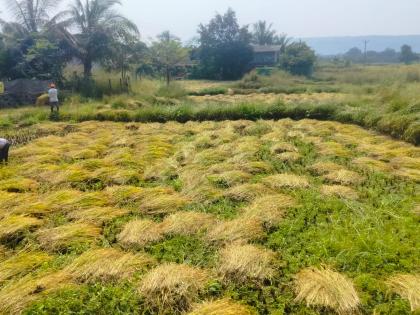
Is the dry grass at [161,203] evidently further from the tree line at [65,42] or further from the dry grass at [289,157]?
the tree line at [65,42]

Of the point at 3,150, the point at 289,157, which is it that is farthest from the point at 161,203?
the point at 3,150

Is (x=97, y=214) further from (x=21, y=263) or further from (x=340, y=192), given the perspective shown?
(x=340, y=192)

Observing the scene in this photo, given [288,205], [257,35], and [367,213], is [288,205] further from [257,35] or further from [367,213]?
[257,35]

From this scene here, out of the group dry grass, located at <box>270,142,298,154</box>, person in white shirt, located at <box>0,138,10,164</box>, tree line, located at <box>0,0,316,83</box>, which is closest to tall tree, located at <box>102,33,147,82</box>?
tree line, located at <box>0,0,316,83</box>

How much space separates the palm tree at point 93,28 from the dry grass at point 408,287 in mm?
15867

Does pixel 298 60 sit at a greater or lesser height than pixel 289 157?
A: greater

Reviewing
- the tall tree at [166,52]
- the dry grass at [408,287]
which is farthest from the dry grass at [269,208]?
the tall tree at [166,52]

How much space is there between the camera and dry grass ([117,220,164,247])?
122 inches

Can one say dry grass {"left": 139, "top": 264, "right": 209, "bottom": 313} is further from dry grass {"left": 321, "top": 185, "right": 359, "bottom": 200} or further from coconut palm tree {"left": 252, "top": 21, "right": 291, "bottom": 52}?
coconut palm tree {"left": 252, "top": 21, "right": 291, "bottom": 52}

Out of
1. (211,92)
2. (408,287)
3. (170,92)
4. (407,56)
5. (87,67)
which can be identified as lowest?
(408,287)

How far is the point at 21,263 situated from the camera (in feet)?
8.96

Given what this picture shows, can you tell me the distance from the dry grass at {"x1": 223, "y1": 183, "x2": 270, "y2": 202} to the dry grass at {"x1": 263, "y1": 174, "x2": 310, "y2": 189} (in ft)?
0.59

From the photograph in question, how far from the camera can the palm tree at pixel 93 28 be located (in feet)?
52.7

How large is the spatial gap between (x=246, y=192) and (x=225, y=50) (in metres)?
30.3
